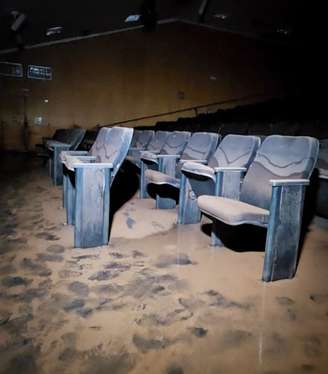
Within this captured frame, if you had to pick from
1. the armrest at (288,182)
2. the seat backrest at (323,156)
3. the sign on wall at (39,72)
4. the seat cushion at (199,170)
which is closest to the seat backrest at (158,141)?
the seat cushion at (199,170)

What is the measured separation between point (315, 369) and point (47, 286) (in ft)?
3.14

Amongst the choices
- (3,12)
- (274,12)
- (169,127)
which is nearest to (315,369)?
(169,127)

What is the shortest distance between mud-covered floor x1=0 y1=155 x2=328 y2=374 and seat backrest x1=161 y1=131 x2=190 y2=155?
3.33 ft

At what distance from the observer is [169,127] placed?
598 cm

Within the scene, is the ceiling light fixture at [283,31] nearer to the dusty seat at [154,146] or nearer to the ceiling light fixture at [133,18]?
the ceiling light fixture at [133,18]

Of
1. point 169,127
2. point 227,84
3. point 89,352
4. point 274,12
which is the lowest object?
point 89,352

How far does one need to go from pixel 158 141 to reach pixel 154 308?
2.37 meters

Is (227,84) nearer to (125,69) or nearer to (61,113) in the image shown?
(125,69)

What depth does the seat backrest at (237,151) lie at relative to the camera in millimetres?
1981

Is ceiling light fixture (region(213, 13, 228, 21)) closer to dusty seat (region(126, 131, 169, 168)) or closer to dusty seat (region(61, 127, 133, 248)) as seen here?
dusty seat (region(126, 131, 169, 168))

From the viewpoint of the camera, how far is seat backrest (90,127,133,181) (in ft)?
6.31

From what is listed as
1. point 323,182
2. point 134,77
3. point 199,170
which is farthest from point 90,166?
point 134,77

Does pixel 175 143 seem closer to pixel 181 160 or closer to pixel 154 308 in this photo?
pixel 181 160

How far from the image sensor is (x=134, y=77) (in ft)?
25.8
